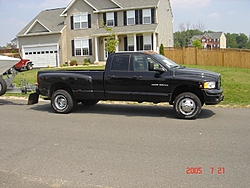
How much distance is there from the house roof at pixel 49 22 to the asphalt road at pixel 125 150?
26.2 m

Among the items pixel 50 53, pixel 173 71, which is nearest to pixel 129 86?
pixel 173 71

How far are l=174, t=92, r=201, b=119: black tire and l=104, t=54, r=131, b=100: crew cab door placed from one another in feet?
4.87

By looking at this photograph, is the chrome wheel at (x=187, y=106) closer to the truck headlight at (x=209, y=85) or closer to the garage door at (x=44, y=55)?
the truck headlight at (x=209, y=85)

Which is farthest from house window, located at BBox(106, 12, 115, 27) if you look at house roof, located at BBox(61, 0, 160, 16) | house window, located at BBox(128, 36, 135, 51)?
house window, located at BBox(128, 36, 135, 51)

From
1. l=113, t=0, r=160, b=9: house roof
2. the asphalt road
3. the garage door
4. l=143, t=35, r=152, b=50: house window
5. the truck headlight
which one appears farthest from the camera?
the garage door

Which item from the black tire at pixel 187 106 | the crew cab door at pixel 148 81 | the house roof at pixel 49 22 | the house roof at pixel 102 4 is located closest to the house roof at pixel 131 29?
the house roof at pixel 102 4

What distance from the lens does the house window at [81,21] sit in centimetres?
3313

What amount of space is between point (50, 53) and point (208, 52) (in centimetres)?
1716

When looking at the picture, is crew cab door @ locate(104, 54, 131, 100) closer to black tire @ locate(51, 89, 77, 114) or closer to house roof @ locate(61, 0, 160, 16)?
black tire @ locate(51, 89, 77, 114)

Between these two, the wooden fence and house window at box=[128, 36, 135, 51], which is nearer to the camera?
the wooden fence

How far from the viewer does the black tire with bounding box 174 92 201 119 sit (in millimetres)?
8281

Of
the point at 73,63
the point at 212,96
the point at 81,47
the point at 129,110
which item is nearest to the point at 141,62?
the point at 129,110

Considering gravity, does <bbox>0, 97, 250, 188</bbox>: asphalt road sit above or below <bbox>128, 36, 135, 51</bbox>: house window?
below

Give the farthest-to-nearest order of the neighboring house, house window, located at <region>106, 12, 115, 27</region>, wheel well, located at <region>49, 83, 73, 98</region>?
the neighboring house < house window, located at <region>106, 12, 115, 27</region> < wheel well, located at <region>49, 83, 73, 98</region>
